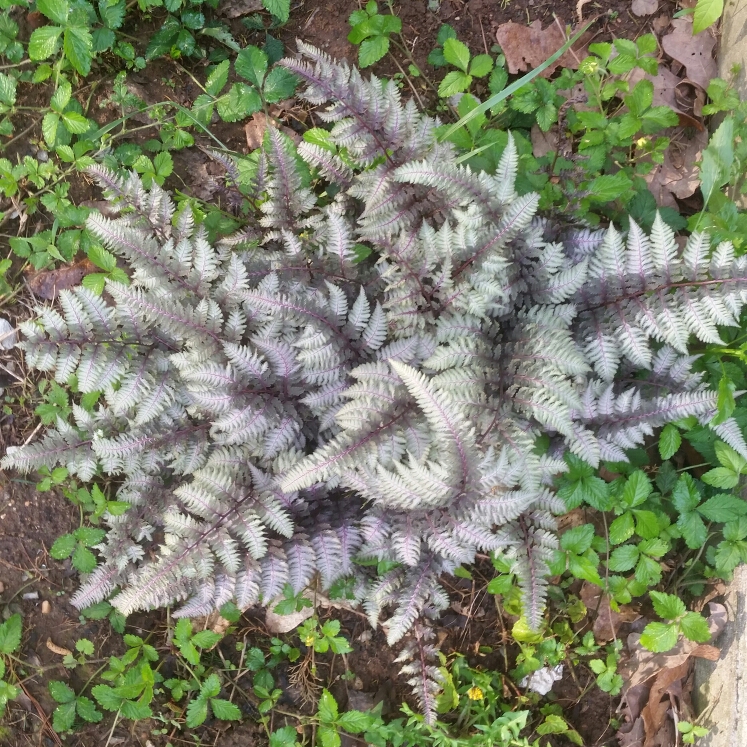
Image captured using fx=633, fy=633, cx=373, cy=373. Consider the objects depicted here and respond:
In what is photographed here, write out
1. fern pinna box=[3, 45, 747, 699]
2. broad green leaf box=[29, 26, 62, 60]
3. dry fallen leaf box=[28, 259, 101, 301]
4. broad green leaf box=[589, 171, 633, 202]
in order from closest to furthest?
1. fern pinna box=[3, 45, 747, 699]
2. broad green leaf box=[589, 171, 633, 202]
3. broad green leaf box=[29, 26, 62, 60]
4. dry fallen leaf box=[28, 259, 101, 301]

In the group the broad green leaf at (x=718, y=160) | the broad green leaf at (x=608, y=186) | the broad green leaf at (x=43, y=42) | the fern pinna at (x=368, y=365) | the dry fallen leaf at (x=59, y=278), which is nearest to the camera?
the fern pinna at (x=368, y=365)

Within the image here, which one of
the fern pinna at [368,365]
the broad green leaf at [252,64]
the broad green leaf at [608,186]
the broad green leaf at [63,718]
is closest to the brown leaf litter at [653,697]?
the fern pinna at [368,365]

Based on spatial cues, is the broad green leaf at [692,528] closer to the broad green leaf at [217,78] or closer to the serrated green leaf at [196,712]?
the serrated green leaf at [196,712]

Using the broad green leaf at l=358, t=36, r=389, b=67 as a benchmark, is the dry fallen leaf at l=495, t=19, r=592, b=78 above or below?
below

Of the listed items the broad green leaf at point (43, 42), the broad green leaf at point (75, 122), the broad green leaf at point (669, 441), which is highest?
the broad green leaf at point (43, 42)

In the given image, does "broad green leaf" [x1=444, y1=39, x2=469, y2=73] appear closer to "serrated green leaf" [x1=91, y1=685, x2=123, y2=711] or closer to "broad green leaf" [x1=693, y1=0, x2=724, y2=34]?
"broad green leaf" [x1=693, y1=0, x2=724, y2=34]

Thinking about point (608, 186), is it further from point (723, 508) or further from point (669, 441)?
point (723, 508)

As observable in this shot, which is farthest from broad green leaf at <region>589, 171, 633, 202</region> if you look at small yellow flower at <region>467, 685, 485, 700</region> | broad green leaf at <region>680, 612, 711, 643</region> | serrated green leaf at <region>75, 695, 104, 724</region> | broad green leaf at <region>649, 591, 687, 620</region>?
serrated green leaf at <region>75, 695, 104, 724</region>

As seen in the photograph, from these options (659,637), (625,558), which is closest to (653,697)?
(659,637)
